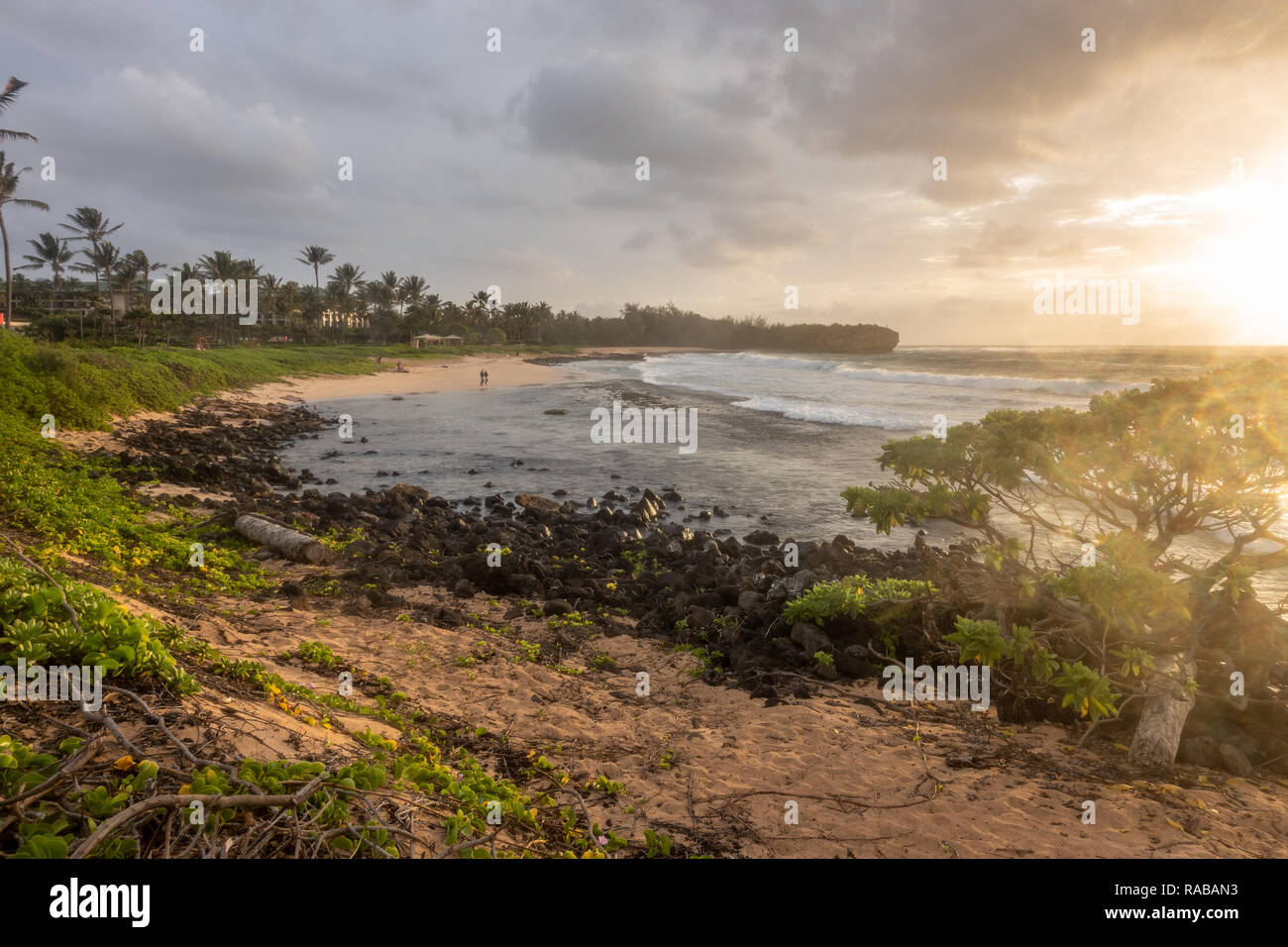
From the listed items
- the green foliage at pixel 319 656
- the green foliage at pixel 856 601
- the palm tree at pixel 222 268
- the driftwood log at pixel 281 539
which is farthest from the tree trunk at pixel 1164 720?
the palm tree at pixel 222 268

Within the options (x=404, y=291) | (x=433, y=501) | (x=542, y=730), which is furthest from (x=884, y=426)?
(x=404, y=291)

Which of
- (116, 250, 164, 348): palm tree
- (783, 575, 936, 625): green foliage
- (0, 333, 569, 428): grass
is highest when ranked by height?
(116, 250, 164, 348): palm tree

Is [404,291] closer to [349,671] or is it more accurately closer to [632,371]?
[632,371]

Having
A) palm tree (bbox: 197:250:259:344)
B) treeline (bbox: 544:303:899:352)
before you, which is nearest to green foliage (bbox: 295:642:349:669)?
palm tree (bbox: 197:250:259:344)

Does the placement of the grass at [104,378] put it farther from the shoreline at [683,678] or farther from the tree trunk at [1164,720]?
the tree trunk at [1164,720]

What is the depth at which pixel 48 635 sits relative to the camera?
173 inches

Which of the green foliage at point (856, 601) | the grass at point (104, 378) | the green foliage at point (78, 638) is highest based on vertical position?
the grass at point (104, 378)

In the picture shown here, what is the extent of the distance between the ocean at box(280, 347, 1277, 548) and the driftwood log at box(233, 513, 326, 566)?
6810 millimetres

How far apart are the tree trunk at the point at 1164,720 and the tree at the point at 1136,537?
1 cm

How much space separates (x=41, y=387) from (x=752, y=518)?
21.8m

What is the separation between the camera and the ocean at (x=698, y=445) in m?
18.8

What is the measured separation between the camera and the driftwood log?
1099 centimetres

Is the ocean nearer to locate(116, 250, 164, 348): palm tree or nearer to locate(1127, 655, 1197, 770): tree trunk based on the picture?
locate(1127, 655, 1197, 770): tree trunk

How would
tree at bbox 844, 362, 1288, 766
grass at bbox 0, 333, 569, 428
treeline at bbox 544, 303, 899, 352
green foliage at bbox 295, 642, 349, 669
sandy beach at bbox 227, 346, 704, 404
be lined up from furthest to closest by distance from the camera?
treeline at bbox 544, 303, 899, 352
sandy beach at bbox 227, 346, 704, 404
grass at bbox 0, 333, 569, 428
green foliage at bbox 295, 642, 349, 669
tree at bbox 844, 362, 1288, 766
